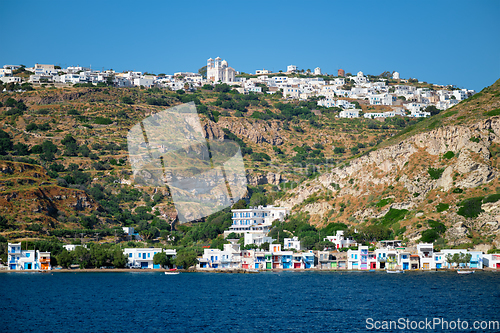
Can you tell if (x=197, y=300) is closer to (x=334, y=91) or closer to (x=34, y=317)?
(x=34, y=317)

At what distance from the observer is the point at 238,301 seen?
40.5 m

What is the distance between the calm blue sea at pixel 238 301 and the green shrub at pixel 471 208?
7180mm

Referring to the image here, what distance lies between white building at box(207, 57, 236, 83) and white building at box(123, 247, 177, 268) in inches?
4060

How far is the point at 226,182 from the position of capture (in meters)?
86.0

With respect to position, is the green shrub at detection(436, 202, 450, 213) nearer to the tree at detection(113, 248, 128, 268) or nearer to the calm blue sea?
the calm blue sea

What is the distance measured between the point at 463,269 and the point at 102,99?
78689 mm

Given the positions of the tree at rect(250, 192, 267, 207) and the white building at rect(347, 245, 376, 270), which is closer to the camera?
the white building at rect(347, 245, 376, 270)

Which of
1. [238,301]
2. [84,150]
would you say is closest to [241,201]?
[84,150]

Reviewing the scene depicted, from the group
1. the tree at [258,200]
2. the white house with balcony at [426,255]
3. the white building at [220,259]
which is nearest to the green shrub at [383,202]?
the white house with balcony at [426,255]

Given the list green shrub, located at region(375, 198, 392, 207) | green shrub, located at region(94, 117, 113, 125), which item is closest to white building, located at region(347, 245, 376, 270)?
green shrub, located at region(375, 198, 392, 207)

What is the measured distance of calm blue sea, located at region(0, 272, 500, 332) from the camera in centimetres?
3328

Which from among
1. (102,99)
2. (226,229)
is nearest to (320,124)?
(102,99)

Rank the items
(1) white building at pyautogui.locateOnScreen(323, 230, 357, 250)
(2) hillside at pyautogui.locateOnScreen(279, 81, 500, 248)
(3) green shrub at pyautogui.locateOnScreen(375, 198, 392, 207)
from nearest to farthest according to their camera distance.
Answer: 1. (2) hillside at pyautogui.locateOnScreen(279, 81, 500, 248)
2. (1) white building at pyautogui.locateOnScreen(323, 230, 357, 250)
3. (3) green shrub at pyautogui.locateOnScreen(375, 198, 392, 207)

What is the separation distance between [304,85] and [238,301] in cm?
12446
